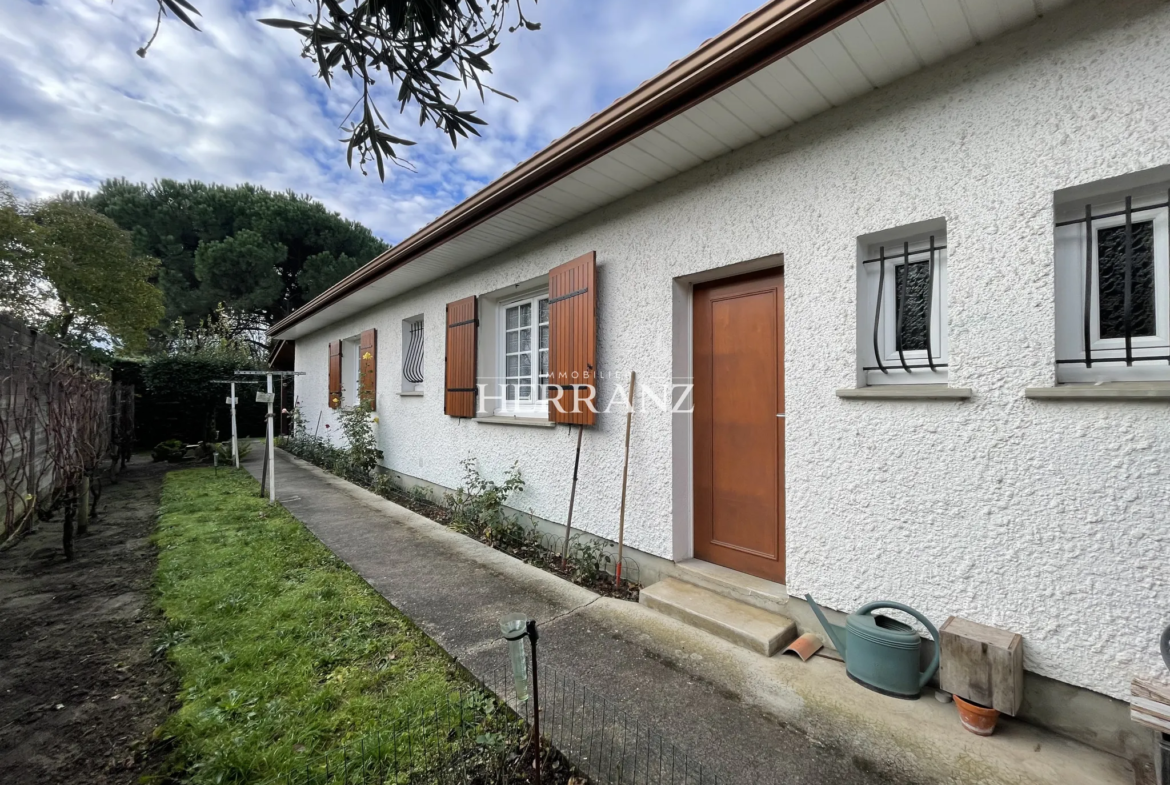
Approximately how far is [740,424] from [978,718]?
191 cm

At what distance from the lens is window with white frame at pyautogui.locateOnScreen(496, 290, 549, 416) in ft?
17.0

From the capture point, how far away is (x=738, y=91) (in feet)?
8.41

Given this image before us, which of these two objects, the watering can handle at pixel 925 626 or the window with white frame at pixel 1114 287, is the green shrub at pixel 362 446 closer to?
the watering can handle at pixel 925 626

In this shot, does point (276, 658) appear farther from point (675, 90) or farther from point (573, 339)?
point (675, 90)

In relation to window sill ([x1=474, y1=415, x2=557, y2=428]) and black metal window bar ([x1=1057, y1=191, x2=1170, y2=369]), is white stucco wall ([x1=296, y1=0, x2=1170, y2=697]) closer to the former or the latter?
black metal window bar ([x1=1057, y1=191, x2=1170, y2=369])

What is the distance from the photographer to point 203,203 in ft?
60.3

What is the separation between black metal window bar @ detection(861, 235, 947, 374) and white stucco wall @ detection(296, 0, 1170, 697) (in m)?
0.19

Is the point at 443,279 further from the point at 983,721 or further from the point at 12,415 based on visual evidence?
the point at 983,721

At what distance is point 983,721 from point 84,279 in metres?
20.7

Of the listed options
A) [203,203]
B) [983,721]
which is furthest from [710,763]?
[203,203]

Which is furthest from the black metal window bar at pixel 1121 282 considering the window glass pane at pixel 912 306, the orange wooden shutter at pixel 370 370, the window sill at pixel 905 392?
the orange wooden shutter at pixel 370 370

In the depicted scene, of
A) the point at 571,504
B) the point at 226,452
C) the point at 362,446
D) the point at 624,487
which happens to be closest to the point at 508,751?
the point at 624,487

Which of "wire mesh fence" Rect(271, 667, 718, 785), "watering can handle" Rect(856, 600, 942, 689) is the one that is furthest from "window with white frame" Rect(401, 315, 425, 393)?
"watering can handle" Rect(856, 600, 942, 689)

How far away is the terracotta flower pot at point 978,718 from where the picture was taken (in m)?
1.95
